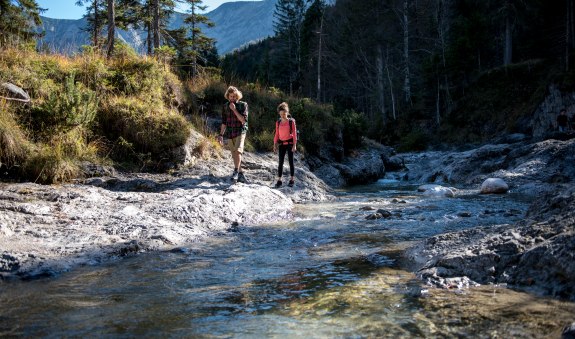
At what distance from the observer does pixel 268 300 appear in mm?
3564

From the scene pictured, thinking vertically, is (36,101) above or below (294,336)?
above

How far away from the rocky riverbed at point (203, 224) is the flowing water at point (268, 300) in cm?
27

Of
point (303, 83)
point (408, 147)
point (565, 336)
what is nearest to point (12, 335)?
point (565, 336)

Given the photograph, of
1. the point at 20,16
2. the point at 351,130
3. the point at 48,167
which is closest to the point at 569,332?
the point at 48,167

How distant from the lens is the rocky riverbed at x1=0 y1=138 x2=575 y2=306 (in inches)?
149

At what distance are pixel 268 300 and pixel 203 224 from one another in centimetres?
343

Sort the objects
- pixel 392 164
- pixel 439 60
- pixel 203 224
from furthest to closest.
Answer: pixel 439 60 < pixel 392 164 < pixel 203 224

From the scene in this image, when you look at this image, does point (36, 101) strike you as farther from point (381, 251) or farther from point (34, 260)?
point (381, 251)

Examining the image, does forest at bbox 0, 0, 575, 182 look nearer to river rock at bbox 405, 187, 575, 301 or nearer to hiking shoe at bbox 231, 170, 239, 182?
hiking shoe at bbox 231, 170, 239, 182

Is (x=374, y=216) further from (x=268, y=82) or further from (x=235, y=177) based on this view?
(x=268, y=82)

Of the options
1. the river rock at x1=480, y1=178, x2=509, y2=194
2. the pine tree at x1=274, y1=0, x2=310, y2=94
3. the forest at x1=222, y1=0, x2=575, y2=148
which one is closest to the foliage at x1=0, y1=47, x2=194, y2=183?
the river rock at x1=480, y1=178, x2=509, y2=194

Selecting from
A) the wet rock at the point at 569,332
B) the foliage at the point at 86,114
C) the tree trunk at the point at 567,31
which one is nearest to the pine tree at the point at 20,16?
the foliage at the point at 86,114

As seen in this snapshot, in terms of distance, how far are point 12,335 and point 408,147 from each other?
121ft

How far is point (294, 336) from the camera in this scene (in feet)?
9.25
